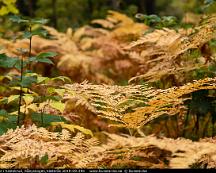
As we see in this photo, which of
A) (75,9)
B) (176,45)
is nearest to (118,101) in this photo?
(176,45)

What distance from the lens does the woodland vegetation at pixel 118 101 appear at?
5.71 feet

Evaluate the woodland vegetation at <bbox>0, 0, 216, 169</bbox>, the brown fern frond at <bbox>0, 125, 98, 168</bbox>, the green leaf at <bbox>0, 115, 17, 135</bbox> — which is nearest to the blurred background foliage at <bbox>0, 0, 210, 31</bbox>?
the woodland vegetation at <bbox>0, 0, 216, 169</bbox>

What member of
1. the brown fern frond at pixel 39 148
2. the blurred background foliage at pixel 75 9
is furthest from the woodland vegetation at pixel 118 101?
the blurred background foliage at pixel 75 9

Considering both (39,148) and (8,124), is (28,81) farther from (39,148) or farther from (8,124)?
(39,148)

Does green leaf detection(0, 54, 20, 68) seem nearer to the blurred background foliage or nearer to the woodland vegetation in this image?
the woodland vegetation

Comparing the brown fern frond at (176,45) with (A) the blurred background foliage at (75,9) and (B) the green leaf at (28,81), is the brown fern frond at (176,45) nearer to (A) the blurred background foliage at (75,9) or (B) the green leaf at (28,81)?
(B) the green leaf at (28,81)

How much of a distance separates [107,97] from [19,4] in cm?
858

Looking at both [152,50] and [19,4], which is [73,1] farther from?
[152,50]

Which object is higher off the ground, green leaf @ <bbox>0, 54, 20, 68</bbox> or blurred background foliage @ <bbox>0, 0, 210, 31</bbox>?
blurred background foliage @ <bbox>0, 0, 210, 31</bbox>

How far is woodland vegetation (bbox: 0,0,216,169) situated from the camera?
174 centimetres

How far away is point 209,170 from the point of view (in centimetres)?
161

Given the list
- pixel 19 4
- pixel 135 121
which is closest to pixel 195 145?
pixel 135 121

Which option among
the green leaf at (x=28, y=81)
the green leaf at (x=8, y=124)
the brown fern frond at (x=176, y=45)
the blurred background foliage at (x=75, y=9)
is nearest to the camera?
the green leaf at (x=8, y=124)

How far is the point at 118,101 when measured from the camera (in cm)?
208
